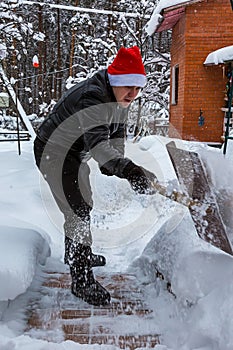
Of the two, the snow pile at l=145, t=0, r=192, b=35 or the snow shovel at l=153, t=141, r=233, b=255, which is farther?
the snow pile at l=145, t=0, r=192, b=35

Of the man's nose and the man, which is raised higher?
the man's nose

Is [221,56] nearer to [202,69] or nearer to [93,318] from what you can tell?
[202,69]

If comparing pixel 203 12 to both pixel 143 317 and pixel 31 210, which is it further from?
pixel 143 317

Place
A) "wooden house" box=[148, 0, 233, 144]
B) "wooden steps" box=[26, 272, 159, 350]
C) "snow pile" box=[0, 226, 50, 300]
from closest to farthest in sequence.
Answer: "wooden steps" box=[26, 272, 159, 350], "snow pile" box=[0, 226, 50, 300], "wooden house" box=[148, 0, 233, 144]

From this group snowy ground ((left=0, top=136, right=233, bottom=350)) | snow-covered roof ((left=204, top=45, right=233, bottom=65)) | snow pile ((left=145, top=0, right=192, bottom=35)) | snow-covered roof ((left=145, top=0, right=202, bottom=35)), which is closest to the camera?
snowy ground ((left=0, top=136, right=233, bottom=350))

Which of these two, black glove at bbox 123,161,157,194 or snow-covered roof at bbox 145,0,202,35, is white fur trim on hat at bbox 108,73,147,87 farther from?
snow-covered roof at bbox 145,0,202,35

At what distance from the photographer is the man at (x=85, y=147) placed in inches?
71.1

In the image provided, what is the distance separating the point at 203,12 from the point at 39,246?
25.9 ft

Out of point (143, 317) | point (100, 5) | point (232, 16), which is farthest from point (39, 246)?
point (100, 5)

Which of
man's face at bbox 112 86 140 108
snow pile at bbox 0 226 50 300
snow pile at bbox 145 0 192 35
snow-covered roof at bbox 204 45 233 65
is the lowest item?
snow pile at bbox 0 226 50 300

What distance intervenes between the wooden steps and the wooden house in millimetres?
6988

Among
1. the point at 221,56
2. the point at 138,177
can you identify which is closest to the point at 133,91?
the point at 138,177

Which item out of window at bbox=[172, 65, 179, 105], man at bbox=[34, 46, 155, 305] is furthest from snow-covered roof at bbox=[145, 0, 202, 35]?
man at bbox=[34, 46, 155, 305]

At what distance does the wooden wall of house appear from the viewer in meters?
8.40
